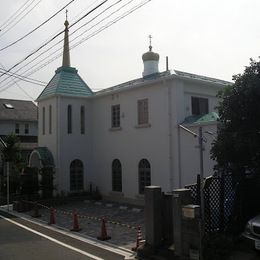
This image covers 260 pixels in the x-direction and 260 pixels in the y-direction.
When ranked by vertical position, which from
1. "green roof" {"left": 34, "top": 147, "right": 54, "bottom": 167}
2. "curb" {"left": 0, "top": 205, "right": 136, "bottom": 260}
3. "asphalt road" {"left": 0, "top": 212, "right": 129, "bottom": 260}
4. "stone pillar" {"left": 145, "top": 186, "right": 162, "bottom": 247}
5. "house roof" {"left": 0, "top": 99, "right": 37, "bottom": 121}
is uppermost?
"house roof" {"left": 0, "top": 99, "right": 37, "bottom": 121}

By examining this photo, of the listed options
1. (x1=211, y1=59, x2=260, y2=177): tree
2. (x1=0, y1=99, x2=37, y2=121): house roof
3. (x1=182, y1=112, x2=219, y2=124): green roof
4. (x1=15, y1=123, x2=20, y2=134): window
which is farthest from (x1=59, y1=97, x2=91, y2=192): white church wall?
(x1=15, y1=123, x2=20, y2=134): window

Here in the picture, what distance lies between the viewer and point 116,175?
25.7 meters

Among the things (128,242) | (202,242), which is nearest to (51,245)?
(128,242)

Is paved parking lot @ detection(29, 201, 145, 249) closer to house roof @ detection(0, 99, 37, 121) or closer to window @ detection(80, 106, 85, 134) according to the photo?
window @ detection(80, 106, 85, 134)

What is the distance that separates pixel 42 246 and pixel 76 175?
553 inches

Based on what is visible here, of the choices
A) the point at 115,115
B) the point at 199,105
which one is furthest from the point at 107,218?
the point at 115,115

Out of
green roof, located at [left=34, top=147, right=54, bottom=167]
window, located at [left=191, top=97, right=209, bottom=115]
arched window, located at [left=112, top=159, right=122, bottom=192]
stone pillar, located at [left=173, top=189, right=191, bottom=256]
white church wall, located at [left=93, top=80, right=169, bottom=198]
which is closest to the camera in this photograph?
stone pillar, located at [left=173, top=189, right=191, bottom=256]

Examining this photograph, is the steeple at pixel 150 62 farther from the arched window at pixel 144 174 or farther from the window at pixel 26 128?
the window at pixel 26 128

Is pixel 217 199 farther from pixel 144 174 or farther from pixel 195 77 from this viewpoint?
pixel 195 77

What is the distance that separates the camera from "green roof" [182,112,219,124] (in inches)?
767

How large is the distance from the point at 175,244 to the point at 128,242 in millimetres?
3366

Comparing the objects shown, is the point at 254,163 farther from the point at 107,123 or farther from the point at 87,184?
the point at 87,184

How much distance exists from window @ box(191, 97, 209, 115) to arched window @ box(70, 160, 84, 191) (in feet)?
29.7

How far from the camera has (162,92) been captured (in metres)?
21.8
